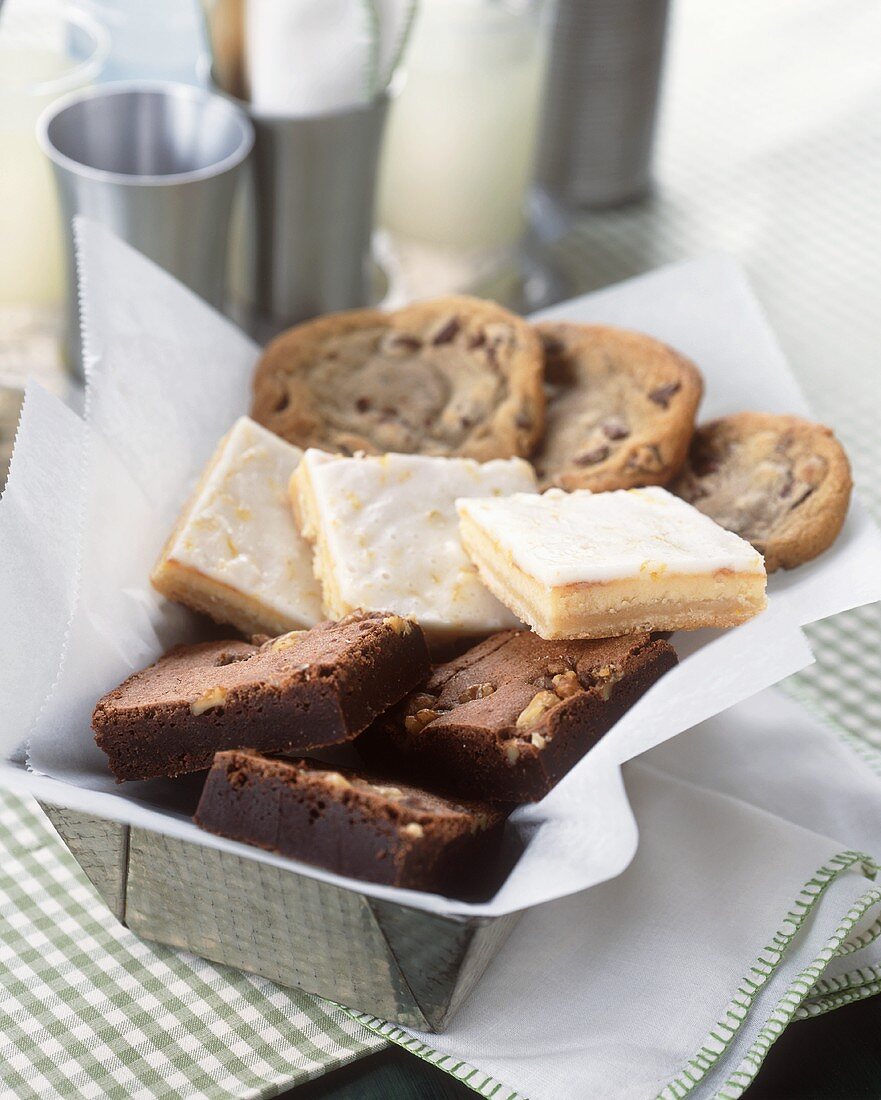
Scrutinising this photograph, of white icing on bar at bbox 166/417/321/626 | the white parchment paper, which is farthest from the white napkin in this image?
white icing on bar at bbox 166/417/321/626

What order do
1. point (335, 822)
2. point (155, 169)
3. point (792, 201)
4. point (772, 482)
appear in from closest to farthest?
point (335, 822)
point (772, 482)
point (155, 169)
point (792, 201)

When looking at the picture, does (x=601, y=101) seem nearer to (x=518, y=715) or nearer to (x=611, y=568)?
(x=611, y=568)

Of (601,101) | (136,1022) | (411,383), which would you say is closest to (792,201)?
(601,101)

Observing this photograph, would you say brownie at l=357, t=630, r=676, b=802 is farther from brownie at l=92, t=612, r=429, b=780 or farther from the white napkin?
the white napkin

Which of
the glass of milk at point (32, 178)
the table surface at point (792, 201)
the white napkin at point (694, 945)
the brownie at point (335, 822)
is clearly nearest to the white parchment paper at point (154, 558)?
the brownie at point (335, 822)

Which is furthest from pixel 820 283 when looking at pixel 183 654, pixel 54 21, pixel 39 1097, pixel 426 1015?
pixel 39 1097

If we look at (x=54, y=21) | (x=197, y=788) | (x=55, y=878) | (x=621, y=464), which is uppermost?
(x=54, y=21)

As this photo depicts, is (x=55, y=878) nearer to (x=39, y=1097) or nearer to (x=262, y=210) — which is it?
(x=39, y=1097)
